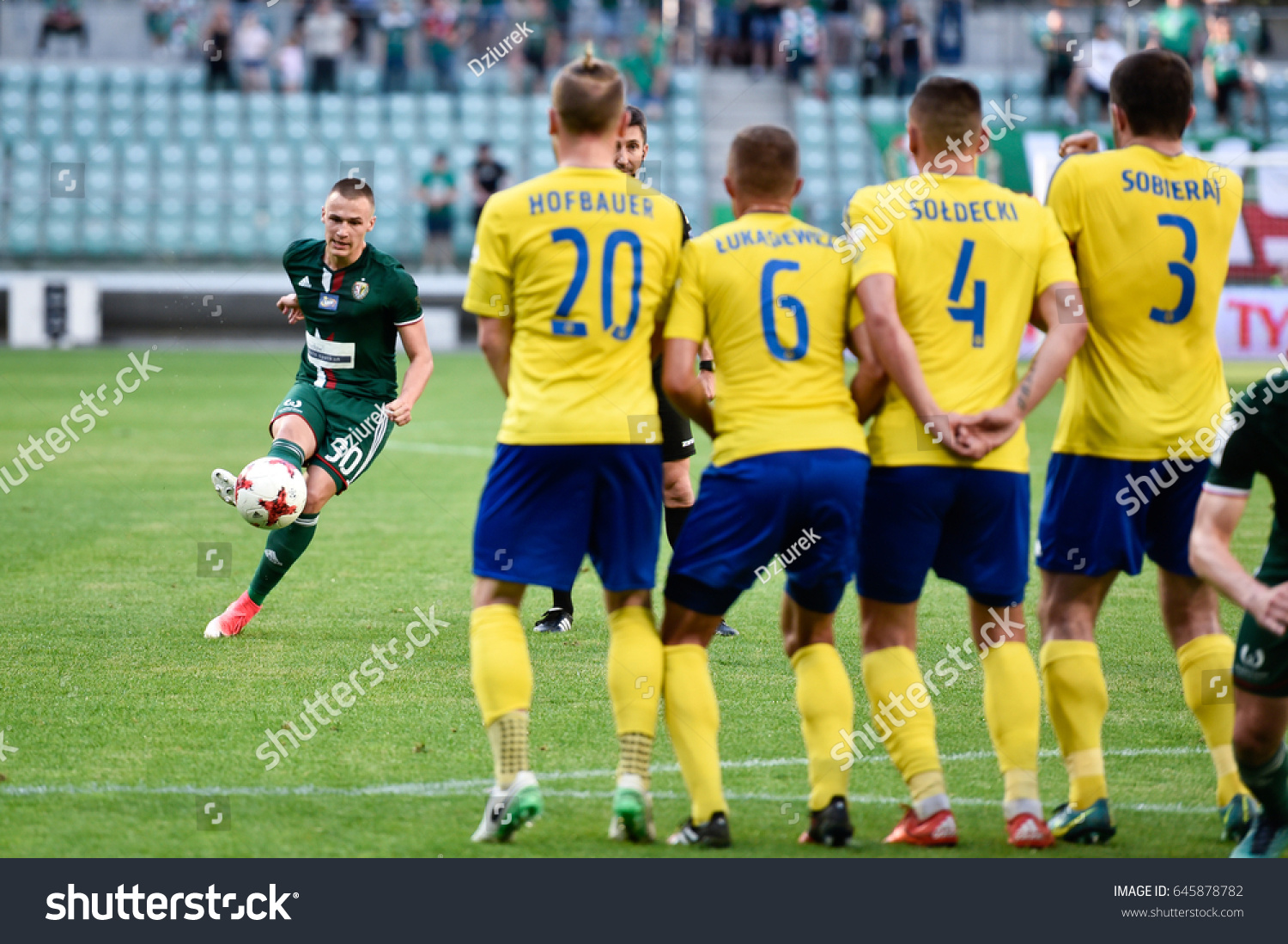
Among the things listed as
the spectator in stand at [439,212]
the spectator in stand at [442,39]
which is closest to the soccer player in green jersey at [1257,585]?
the spectator in stand at [439,212]

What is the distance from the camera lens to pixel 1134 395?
449 centimetres

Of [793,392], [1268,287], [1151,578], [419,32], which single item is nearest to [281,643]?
[793,392]

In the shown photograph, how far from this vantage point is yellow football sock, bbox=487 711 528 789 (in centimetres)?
418

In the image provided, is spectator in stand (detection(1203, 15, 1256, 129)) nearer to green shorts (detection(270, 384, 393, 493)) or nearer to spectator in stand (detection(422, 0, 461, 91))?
spectator in stand (detection(422, 0, 461, 91))

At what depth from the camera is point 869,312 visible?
164 inches

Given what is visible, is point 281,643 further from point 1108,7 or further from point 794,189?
point 1108,7

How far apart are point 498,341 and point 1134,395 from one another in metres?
1.87

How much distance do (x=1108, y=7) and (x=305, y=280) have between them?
82.1 feet

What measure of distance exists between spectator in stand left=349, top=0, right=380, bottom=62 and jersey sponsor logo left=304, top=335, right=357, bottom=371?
23.9 metres

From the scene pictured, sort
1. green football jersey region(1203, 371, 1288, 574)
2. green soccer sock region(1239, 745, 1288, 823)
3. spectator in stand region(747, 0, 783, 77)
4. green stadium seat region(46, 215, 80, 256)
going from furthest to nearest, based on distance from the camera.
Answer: spectator in stand region(747, 0, 783, 77) → green stadium seat region(46, 215, 80, 256) → green soccer sock region(1239, 745, 1288, 823) → green football jersey region(1203, 371, 1288, 574)

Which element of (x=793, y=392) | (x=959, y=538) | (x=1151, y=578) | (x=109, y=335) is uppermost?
(x=793, y=392)

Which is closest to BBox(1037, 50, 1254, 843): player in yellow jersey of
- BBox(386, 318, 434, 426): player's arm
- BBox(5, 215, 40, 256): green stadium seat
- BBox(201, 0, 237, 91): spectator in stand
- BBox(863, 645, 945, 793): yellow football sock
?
BBox(863, 645, 945, 793): yellow football sock

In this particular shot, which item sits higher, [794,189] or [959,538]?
[794,189]

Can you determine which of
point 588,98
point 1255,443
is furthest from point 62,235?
point 1255,443
